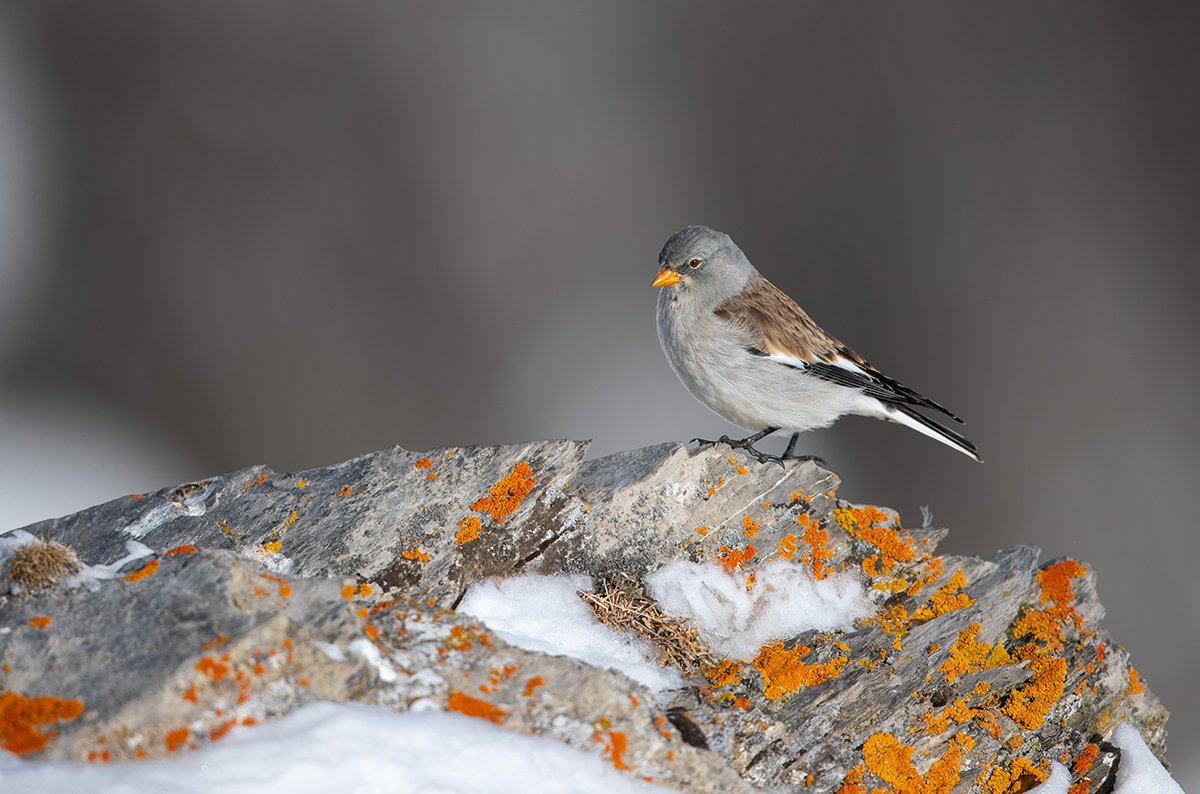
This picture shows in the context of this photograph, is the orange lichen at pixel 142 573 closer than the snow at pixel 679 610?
Yes

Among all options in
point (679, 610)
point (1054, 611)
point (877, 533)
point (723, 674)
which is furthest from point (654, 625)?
point (1054, 611)

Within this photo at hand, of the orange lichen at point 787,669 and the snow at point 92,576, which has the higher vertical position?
the snow at point 92,576

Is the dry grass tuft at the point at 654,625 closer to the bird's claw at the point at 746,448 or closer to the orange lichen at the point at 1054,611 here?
the bird's claw at the point at 746,448

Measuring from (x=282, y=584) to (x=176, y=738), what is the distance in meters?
0.70

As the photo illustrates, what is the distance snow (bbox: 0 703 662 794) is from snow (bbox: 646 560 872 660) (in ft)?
4.62

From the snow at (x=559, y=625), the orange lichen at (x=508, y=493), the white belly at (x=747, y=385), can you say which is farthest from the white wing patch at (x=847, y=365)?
the snow at (x=559, y=625)

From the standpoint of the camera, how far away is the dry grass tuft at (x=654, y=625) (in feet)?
14.7

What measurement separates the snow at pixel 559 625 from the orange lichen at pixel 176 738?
4.32ft

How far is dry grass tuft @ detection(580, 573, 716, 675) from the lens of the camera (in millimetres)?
4469

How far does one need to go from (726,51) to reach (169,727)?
65.1ft

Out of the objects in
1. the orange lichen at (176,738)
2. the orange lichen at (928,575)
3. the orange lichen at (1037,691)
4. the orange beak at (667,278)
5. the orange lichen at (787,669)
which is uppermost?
the orange beak at (667,278)

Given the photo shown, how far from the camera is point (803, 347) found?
6977 mm

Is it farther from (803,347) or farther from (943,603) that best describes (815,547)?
(803,347)

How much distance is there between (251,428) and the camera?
16.7 metres
